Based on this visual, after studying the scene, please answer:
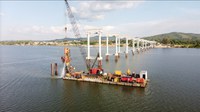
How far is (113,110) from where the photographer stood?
3422 cm

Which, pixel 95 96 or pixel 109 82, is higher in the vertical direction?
pixel 109 82

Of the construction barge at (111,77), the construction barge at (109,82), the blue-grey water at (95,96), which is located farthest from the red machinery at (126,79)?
the blue-grey water at (95,96)

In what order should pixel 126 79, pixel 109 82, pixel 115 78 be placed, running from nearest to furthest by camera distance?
1. pixel 126 79
2. pixel 115 78
3. pixel 109 82

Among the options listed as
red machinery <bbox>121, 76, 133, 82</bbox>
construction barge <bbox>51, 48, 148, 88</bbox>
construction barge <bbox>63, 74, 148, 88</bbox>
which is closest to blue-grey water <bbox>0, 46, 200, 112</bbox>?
construction barge <bbox>63, 74, 148, 88</bbox>

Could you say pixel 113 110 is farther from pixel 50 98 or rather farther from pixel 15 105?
pixel 15 105

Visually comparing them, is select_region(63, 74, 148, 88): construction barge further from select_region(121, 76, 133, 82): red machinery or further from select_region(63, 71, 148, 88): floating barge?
select_region(121, 76, 133, 82): red machinery

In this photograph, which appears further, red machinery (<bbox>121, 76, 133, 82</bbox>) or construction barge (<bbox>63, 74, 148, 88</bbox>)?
red machinery (<bbox>121, 76, 133, 82</bbox>)

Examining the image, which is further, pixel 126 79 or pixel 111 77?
pixel 111 77

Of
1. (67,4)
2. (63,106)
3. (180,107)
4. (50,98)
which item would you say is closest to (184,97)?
(180,107)

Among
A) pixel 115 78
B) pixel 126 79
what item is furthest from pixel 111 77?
pixel 126 79

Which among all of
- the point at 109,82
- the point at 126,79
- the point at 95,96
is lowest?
the point at 95,96

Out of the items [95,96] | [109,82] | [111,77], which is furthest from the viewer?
[111,77]

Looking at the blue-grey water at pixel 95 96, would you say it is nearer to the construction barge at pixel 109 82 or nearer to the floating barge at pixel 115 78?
the construction barge at pixel 109 82

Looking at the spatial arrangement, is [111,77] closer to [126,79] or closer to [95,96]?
[126,79]
